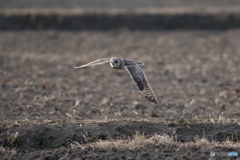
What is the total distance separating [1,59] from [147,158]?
12.3m

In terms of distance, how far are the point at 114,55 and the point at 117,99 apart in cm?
714

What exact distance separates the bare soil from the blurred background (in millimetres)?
49

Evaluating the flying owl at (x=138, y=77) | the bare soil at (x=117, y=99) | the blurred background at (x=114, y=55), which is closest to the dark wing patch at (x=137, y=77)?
the flying owl at (x=138, y=77)

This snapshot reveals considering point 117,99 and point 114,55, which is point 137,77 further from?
point 114,55

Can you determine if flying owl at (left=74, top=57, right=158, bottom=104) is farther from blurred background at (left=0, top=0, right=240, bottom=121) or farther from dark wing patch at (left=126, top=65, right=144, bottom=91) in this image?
blurred background at (left=0, top=0, right=240, bottom=121)

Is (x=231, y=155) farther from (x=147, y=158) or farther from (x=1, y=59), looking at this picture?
(x=1, y=59)

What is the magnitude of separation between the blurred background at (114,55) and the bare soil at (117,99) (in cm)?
5

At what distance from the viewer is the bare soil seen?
5.91 m

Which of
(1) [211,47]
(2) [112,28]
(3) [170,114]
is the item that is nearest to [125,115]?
(3) [170,114]

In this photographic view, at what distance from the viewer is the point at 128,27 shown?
23.2 metres

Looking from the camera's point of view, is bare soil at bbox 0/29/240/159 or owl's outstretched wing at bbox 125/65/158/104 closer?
bare soil at bbox 0/29/240/159

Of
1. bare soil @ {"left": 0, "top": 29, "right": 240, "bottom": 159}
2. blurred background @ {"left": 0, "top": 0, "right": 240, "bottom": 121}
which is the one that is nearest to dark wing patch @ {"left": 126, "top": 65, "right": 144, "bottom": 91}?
bare soil @ {"left": 0, "top": 29, "right": 240, "bottom": 159}

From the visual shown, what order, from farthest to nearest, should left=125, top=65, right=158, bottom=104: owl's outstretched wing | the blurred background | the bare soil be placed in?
the blurred background, left=125, top=65, right=158, bottom=104: owl's outstretched wing, the bare soil

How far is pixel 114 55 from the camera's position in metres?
16.6
